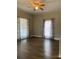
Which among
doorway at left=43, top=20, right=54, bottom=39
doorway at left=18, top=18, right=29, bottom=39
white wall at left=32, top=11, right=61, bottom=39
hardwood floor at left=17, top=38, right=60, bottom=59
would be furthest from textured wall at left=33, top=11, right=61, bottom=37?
hardwood floor at left=17, top=38, right=60, bottom=59

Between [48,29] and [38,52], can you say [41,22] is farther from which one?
[38,52]

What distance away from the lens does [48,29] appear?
975 centimetres

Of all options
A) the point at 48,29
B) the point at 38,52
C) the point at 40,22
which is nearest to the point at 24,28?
the point at 40,22

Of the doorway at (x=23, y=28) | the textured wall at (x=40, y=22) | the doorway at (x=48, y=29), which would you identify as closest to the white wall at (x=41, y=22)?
the textured wall at (x=40, y=22)

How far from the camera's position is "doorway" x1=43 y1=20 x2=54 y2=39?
9477 mm

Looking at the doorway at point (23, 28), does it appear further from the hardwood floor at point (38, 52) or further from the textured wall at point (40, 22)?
the hardwood floor at point (38, 52)

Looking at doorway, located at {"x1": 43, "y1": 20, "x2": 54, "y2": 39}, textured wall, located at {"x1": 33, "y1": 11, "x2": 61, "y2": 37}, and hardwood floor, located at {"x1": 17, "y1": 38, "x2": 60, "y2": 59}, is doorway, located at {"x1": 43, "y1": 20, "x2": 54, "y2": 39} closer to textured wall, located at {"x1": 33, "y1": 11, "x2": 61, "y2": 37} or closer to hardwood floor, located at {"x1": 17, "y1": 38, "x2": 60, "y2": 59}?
textured wall, located at {"x1": 33, "y1": 11, "x2": 61, "y2": 37}

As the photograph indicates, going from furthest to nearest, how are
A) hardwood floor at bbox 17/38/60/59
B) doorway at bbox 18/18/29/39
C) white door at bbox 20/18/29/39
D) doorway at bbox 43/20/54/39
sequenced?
1. doorway at bbox 43/20/54/39
2. white door at bbox 20/18/29/39
3. doorway at bbox 18/18/29/39
4. hardwood floor at bbox 17/38/60/59

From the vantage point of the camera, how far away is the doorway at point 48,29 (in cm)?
948

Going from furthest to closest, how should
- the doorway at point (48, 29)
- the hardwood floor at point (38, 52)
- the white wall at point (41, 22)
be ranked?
the doorway at point (48, 29) < the white wall at point (41, 22) < the hardwood floor at point (38, 52)

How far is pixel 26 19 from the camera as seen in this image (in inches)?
389

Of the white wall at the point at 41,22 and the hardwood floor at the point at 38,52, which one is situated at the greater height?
the white wall at the point at 41,22

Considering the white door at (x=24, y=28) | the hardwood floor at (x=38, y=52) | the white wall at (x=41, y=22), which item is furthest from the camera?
the white wall at (x=41, y=22)
